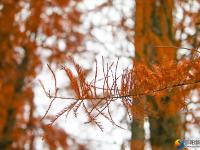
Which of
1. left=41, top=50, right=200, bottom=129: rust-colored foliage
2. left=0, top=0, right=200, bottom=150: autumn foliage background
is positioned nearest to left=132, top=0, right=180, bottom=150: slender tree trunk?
left=0, top=0, right=200, bottom=150: autumn foliage background

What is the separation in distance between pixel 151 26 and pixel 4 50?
13.1 feet

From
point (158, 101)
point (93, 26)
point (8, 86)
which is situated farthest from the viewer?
point (8, 86)

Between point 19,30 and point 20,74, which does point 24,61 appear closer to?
point 20,74

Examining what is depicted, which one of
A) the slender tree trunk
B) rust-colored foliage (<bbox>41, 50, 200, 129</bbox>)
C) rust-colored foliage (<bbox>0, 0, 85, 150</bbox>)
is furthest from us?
rust-colored foliage (<bbox>0, 0, 85, 150</bbox>)

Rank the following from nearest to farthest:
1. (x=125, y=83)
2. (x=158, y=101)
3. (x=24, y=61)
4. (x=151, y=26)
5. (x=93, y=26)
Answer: (x=125, y=83) → (x=158, y=101) → (x=151, y=26) → (x=93, y=26) → (x=24, y=61)

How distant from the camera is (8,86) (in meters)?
8.43

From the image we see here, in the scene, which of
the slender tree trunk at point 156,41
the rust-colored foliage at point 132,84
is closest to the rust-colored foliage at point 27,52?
the slender tree trunk at point 156,41

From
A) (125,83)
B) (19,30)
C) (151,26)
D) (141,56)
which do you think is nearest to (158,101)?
(141,56)

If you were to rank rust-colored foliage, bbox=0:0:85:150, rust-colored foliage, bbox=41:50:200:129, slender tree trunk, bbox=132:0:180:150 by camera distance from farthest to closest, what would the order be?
1. rust-colored foliage, bbox=0:0:85:150
2. slender tree trunk, bbox=132:0:180:150
3. rust-colored foliage, bbox=41:50:200:129

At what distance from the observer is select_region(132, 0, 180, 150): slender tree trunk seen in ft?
16.4

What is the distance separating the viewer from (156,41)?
4988 millimetres

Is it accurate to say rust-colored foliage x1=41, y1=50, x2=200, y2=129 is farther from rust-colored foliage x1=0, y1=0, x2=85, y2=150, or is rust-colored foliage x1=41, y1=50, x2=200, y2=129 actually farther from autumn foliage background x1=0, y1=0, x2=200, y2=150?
rust-colored foliage x1=0, y1=0, x2=85, y2=150

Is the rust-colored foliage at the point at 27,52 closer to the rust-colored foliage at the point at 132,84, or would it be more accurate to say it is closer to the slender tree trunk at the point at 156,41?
the slender tree trunk at the point at 156,41

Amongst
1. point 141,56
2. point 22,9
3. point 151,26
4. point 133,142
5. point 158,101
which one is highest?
point 22,9
